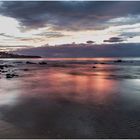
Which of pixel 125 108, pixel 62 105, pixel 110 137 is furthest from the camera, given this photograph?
pixel 62 105

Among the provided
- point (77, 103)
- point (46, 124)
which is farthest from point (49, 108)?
point (46, 124)

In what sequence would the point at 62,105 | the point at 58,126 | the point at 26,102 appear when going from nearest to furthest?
the point at 58,126 < the point at 62,105 < the point at 26,102

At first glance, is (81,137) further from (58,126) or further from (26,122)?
(26,122)

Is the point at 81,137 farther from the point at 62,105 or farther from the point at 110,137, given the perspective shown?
the point at 62,105

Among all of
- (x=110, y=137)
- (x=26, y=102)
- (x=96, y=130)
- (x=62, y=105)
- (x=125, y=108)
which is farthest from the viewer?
(x=26, y=102)

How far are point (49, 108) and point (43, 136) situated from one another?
6026 millimetres

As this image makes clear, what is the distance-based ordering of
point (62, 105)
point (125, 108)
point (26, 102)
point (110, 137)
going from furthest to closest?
point (26, 102) < point (62, 105) < point (125, 108) < point (110, 137)

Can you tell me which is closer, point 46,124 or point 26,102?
point 46,124

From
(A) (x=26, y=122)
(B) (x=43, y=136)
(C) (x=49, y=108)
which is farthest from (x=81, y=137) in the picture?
(C) (x=49, y=108)

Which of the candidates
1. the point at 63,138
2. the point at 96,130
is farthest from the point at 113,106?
the point at 63,138

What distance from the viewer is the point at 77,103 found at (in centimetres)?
2011

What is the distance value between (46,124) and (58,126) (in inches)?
29.0

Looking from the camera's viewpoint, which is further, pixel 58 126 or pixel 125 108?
pixel 125 108

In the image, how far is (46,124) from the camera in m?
14.1
